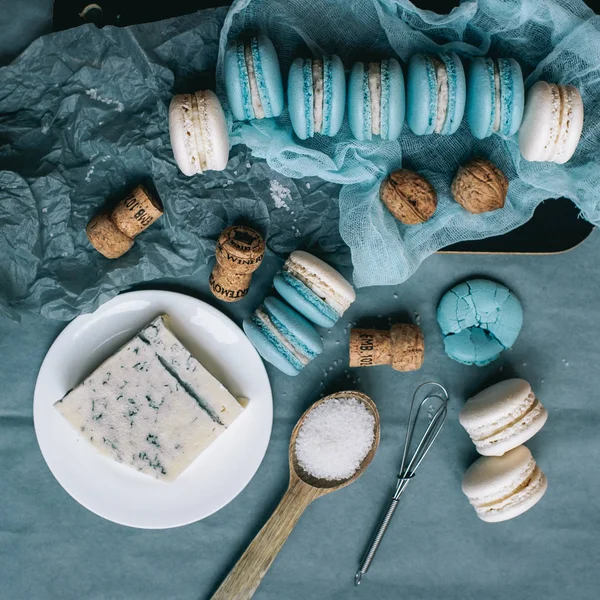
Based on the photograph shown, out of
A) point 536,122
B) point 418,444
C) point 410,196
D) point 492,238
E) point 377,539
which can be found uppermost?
point 536,122

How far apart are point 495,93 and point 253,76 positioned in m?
0.35

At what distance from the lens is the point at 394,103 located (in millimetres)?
932

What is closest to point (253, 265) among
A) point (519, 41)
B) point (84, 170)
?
point (84, 170)

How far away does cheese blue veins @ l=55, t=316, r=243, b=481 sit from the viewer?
1108mm

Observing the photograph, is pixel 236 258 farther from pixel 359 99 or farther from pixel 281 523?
pixel 281 523

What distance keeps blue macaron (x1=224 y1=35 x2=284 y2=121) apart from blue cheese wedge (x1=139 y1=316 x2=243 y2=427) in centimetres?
39

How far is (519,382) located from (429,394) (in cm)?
16

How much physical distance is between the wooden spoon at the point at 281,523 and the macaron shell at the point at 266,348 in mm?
A: 100

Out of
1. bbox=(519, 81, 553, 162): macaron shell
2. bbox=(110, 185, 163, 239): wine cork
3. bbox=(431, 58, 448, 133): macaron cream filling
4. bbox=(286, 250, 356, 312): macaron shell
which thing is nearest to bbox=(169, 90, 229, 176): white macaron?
bbox=(110, 185, 163, 239): wine cork

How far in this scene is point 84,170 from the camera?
3.51 feet

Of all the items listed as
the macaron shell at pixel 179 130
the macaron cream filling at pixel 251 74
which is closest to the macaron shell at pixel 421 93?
the macaron cream filling at pixel 251 74

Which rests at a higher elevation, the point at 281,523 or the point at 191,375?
the point at 191,375

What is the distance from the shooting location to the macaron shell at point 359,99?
94 centimetres

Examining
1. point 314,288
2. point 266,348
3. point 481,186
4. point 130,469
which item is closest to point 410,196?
point 481,186
